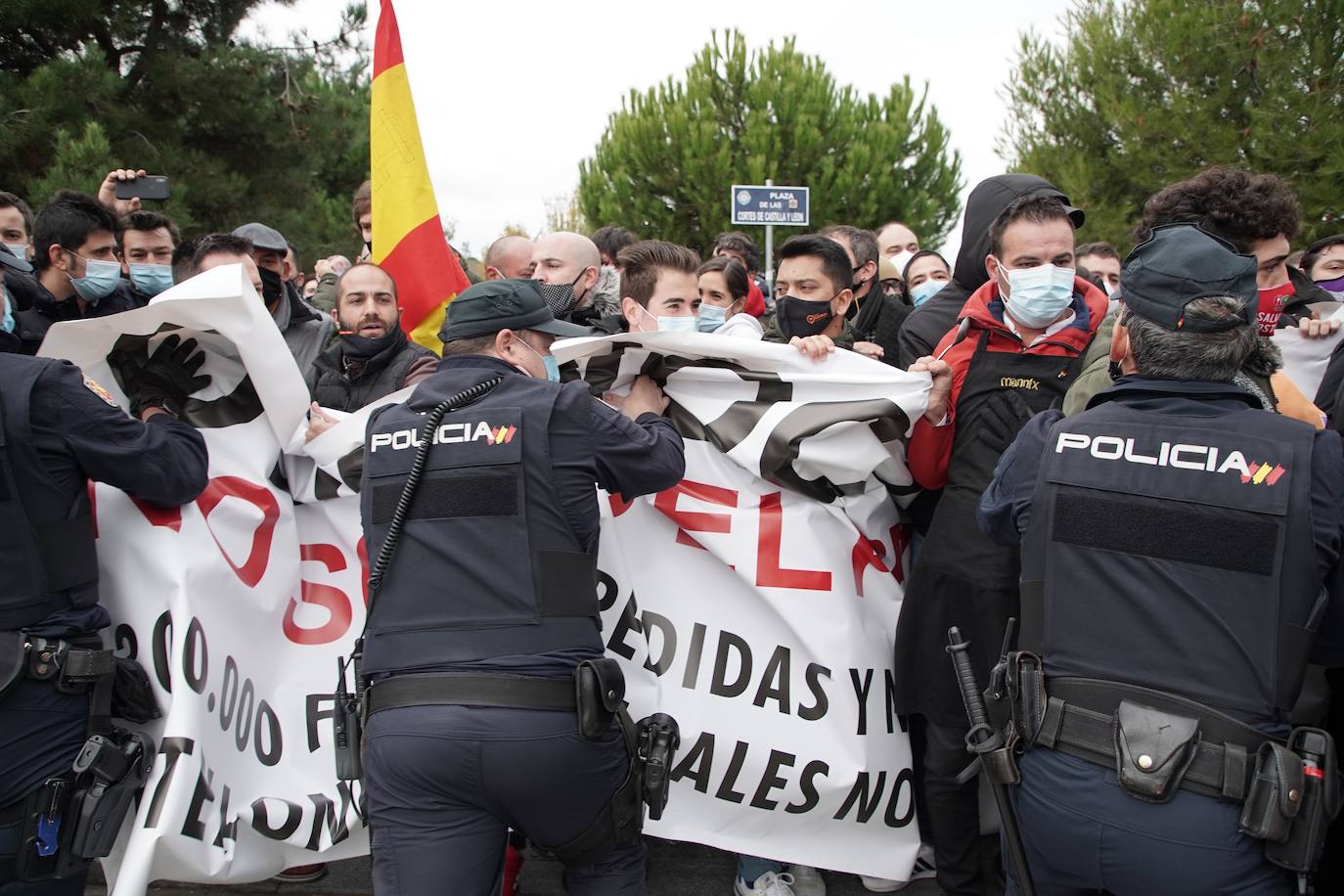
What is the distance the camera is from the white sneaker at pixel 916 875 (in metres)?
3.60

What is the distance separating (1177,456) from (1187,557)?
221 mm

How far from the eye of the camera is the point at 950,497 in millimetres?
3299

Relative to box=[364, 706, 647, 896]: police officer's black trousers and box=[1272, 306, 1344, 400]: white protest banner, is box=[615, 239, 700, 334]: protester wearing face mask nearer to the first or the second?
box=[364, 706, 647, 896]: police officer's black trousers

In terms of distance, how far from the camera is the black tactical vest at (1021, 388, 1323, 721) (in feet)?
6.92

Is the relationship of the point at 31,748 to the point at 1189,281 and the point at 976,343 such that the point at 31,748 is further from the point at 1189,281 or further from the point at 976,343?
the point at 1189,281

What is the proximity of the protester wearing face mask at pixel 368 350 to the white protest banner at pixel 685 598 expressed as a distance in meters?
0.60

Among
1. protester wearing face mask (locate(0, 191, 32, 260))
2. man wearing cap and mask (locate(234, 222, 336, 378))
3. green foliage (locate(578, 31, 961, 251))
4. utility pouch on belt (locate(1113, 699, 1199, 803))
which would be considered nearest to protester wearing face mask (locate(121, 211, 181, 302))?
man wearing cap and mask (locate(234, 222, 336, 378))

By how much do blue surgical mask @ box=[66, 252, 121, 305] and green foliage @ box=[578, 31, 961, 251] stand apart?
821 inches

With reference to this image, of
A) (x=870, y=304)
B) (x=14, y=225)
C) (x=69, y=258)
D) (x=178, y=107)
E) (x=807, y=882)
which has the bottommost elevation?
(x=807, y=882)

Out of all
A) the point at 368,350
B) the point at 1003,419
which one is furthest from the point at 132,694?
the point at 1003,419

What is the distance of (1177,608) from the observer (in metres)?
2.16

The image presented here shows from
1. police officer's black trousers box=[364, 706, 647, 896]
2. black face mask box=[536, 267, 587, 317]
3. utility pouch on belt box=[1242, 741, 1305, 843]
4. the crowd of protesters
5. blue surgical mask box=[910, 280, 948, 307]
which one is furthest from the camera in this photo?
blue surgical mask box=[910, 280, 948, 307]

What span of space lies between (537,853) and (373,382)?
6.68 ft

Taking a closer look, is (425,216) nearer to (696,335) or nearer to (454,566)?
(696,335)
